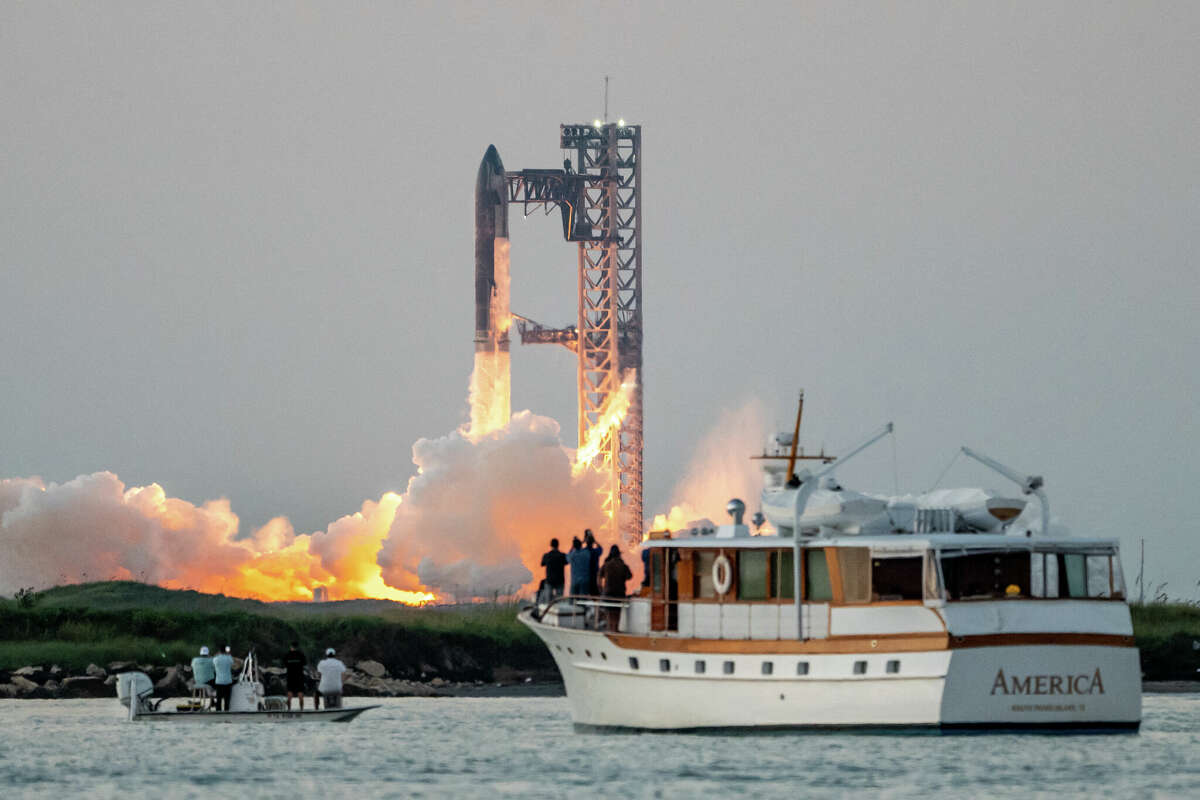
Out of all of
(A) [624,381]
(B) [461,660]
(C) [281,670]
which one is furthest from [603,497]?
(C) [281,670]

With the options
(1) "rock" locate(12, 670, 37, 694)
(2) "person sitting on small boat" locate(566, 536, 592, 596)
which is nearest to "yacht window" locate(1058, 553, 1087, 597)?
(2) "person sitting on small boat" locate(566, 536, 592, 596)

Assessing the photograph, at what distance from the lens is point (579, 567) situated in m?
61.8

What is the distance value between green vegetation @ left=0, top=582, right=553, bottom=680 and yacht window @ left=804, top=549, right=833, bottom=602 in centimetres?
3334

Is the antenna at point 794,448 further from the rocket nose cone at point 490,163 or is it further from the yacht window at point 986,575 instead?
the rocket nose cone at point 490,163

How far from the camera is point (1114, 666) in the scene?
187 ft

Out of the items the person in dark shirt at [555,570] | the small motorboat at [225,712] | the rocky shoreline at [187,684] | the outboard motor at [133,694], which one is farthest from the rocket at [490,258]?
the person in dark shirt at [555,570]

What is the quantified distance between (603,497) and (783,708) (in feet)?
241

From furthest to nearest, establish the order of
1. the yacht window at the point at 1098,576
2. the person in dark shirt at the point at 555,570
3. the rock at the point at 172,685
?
1. the rock at the point at 172,685
2. the person in dark shirt at the point at 555,570
3. the yacht window at the point at 1098,576

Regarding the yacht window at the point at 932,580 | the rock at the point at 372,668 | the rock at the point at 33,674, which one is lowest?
the rock at the point at 33,674

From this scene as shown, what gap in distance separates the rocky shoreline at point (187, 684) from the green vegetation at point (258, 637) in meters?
1.06

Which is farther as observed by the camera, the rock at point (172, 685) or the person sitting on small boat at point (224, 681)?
the rock at point (172, 685)

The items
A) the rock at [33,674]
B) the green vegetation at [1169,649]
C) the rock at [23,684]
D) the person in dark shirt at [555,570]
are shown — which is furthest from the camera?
the green vegetation at [1169,649]

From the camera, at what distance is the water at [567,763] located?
167 feet

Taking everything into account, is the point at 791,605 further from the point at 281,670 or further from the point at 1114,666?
the point at 281,670
